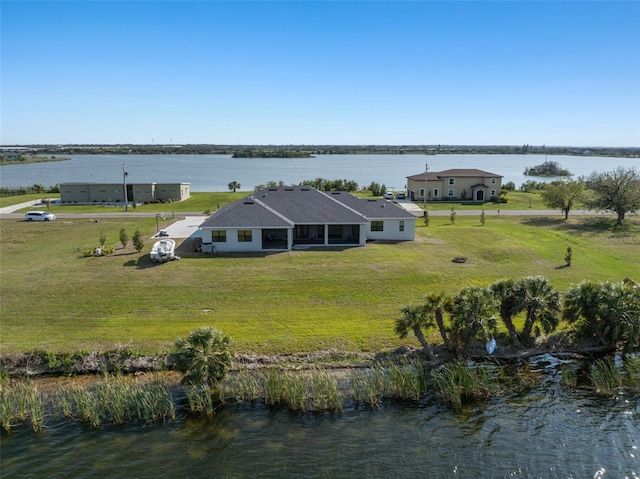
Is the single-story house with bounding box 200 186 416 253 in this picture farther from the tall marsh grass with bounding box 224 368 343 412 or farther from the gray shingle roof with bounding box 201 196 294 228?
the tall marsh grass with bounding box 224 368 343 412

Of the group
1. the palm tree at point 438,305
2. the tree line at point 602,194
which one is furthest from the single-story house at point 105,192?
the palm tree at point 438,305

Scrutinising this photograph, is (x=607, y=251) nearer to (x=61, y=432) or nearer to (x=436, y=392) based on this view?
(x=436, y=392)

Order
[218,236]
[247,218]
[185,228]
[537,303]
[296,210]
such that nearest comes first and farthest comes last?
[537,303]
[218,236]
[247,218]
[296,210]
[185,228]

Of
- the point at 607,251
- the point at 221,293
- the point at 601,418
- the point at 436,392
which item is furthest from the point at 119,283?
the point at 607,251

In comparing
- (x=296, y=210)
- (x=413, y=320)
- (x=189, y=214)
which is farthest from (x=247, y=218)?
(x=189, y=214)

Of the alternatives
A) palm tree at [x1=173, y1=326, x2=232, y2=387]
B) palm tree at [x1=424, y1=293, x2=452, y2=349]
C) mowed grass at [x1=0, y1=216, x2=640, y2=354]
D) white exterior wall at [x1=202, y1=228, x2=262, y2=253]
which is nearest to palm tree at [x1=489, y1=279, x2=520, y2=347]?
palm tree at [x1=424, y1=293, x2=452, y2=349]

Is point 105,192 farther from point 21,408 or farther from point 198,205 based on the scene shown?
point 21,408
